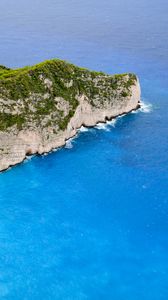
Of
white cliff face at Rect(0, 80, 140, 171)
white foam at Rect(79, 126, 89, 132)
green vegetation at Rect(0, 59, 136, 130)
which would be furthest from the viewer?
white foam at Rect(79, 126, 89, 132)

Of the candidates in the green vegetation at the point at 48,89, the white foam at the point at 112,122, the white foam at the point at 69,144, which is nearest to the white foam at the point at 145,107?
the green vegetation at the point at 48,89

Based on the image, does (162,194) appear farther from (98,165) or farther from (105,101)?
(105,101)

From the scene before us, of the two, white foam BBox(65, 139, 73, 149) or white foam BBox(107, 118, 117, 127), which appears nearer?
white foam BBox(65, 139, 73, 149)

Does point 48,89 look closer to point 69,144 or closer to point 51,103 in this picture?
point 51,103

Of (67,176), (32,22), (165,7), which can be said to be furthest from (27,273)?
(165,7)

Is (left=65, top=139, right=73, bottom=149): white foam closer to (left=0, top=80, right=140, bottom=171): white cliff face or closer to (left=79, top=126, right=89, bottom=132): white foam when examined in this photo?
(left=0, top=80, right=140, bottom=171): white cliff face

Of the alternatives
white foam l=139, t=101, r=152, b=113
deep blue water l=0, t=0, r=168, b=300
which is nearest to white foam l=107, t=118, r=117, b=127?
deep blue water l=0, t=0, r=168, b=300

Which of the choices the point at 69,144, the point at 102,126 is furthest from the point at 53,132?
the point at 102,126

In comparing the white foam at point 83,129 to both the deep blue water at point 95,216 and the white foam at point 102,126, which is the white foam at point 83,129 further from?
the white foam at point 102,126
